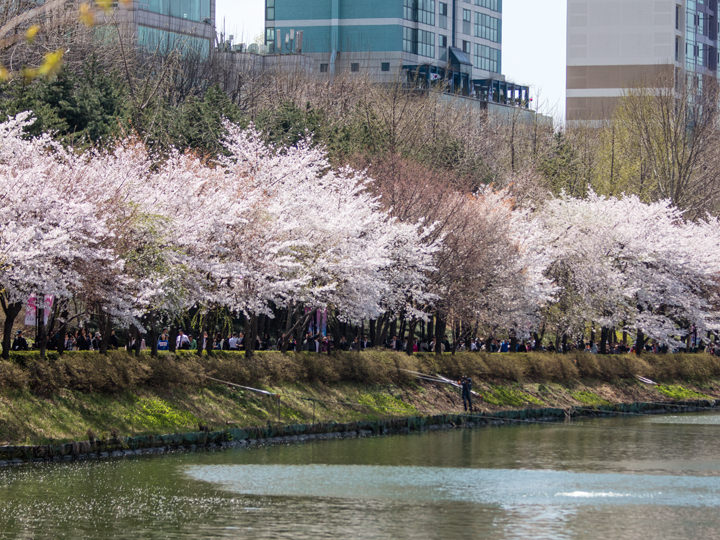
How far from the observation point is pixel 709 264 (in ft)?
233

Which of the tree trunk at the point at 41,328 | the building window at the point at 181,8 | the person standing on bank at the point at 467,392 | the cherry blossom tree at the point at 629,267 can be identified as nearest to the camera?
A: the tree trunk at the point at 41,328

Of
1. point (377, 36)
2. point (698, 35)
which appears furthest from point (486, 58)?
point (698, 35)

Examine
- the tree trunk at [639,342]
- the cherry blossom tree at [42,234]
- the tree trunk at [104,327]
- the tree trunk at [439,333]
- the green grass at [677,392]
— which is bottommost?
the green grass at [677,392]

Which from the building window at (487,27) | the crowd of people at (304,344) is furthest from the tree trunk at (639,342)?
the building window at (487,27)

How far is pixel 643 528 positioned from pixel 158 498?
1185cm

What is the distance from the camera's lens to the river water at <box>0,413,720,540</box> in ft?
80.4

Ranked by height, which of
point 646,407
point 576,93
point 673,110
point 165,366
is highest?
point 576,93

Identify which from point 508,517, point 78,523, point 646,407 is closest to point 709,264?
point 646,407

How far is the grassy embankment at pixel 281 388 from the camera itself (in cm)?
3653

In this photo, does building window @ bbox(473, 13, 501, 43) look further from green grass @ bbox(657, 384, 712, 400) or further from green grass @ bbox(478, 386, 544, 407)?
green grass @ bbox(478, 386, 544, 407)

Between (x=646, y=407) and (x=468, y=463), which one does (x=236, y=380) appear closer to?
(x=468, y=463)

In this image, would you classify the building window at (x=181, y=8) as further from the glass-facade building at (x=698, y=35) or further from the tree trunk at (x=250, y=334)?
the glass-facade building at (x=698, y=35)

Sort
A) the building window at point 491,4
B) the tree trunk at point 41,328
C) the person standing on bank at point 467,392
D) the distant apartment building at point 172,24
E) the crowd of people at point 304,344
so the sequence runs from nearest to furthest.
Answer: the tree trunk at point 41,328
the crowd of people at point 304,344
the person standing on bank at point 467,392
the distant apartment building at point 172,24
the building window at point 491,4

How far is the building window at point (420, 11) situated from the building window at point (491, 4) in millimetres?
10545
